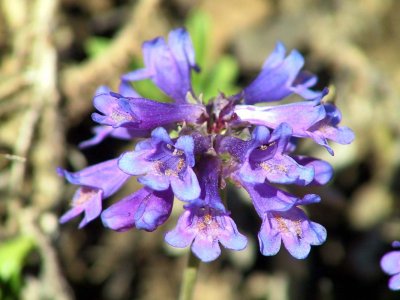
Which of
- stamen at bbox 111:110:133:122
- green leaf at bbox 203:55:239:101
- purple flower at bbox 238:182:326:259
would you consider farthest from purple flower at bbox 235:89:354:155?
green leaf at bbox 203:55:239:101

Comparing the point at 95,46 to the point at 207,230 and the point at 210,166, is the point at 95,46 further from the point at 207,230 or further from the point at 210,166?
the point at 207,230

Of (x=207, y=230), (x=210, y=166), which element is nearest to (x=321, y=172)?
(x=210, y=166)

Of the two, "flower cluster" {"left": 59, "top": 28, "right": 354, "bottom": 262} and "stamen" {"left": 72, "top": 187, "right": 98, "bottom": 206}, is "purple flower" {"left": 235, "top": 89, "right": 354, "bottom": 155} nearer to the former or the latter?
"flower cluster" {"left": 59, "top": 28, "right": 354, "bottom": 262}

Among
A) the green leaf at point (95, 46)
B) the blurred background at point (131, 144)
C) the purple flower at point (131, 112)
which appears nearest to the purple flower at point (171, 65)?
the purple flower at point (131, 112)

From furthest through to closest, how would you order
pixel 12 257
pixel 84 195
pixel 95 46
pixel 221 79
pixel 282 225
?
pixel 95 46 → pixel 221 79 → pixel 12 257 → pixel 84 195 → pixel 282 225

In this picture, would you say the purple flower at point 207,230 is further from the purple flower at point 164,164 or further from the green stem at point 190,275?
the green stem at point 190,275

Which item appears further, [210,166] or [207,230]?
[210,166]

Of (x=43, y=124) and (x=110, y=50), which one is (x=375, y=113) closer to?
(x=110, y=50)
